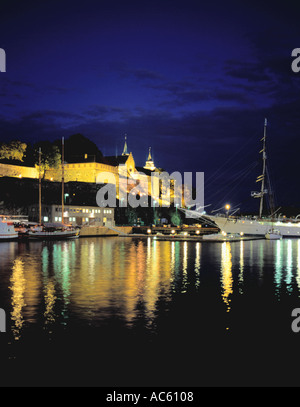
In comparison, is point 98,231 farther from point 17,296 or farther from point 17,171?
point 17,296

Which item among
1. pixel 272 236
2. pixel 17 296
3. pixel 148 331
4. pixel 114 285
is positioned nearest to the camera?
pixel 148 331

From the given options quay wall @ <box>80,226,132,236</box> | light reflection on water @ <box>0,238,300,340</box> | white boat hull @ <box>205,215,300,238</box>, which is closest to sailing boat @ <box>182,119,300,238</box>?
white boat hull @ <box>205,215,300,238</box>

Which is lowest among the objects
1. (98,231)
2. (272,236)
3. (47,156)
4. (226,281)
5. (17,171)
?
(272,236)

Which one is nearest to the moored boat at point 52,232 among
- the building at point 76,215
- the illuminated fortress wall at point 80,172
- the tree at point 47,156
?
the building at point 76,215

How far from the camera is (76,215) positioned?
113 meters

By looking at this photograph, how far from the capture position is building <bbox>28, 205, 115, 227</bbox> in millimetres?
106875

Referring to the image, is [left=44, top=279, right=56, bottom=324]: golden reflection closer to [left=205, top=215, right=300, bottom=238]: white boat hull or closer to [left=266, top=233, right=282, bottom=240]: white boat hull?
[left=266, top=233, right=282, bottom=240]: white boat hull

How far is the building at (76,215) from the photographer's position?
10688 centimetres

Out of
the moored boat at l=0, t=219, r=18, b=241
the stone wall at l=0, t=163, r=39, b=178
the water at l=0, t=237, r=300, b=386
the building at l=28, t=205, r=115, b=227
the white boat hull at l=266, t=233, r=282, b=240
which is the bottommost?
the white boat hull at l=266, t=233, r=282, b=240

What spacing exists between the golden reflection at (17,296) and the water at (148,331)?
0.17ft

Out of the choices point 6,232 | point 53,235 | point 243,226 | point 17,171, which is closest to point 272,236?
point 243,226

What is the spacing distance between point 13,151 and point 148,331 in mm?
137024

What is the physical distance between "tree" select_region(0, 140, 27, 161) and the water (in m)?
119
